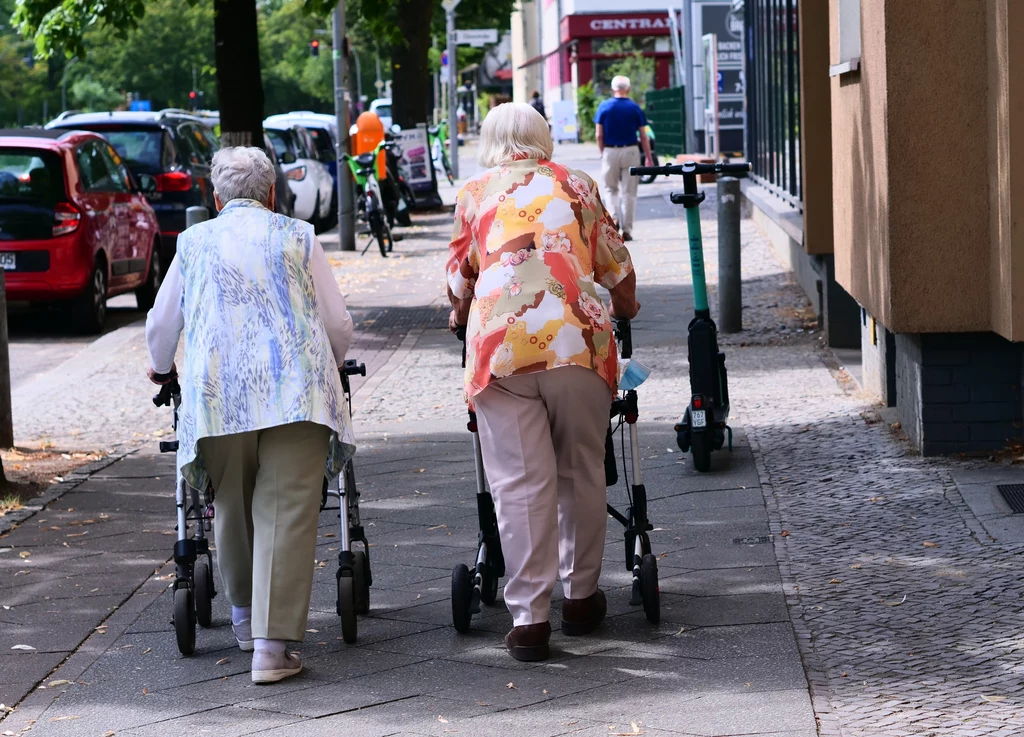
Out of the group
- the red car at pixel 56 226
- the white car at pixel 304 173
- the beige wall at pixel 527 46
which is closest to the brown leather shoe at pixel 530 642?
the red car at pixel 56 226

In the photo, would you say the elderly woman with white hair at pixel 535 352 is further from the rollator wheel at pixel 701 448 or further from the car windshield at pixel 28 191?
the car windshield at pixel 28 191

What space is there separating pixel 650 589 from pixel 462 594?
0.62 metres

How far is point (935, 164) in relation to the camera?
7168 millimetres

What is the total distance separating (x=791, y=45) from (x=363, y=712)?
10.0m

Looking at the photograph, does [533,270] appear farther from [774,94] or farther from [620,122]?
[620,122]

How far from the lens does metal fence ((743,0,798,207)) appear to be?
1337 cm

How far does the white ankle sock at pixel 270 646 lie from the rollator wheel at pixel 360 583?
44 centimetres

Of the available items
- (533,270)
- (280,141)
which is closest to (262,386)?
(533,270)

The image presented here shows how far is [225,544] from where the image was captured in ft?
16.7

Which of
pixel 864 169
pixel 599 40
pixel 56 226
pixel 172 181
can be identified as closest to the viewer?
pixel 864 169

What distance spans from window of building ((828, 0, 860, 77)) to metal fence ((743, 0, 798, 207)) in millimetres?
3460

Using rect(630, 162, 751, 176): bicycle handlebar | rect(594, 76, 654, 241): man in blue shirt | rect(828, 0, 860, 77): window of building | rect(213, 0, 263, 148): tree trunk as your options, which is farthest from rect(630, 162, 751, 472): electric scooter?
rect(594, 76, 654, 241): man in blue shirt

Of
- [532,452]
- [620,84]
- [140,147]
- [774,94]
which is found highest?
[620,84]

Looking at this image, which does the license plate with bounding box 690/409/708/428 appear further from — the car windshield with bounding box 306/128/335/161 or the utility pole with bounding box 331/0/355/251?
the car windshield with bounding box 306/128/335/161
